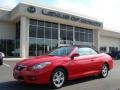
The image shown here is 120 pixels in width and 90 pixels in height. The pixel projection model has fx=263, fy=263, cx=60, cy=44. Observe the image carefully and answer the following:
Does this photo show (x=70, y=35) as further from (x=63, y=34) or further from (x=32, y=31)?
(x=32, y=31)

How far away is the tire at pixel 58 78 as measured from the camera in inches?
338

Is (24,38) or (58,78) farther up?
(24,38)

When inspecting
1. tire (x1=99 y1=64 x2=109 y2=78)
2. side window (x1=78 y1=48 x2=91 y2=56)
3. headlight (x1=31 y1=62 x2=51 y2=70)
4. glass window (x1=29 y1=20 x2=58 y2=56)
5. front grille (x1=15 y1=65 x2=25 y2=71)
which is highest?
glass window (x1=29 y1=20 x2=58 y2=56)

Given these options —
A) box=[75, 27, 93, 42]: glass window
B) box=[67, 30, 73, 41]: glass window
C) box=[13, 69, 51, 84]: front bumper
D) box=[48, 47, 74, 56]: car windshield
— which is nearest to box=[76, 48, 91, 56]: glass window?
box=[48, 47, 74, 56]: car windshield

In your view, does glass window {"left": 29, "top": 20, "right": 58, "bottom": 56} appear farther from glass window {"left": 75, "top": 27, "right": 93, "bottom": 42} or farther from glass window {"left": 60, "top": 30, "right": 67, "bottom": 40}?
glass window {"left": 75, "top": 27, "right": 93, "bottom": 42}

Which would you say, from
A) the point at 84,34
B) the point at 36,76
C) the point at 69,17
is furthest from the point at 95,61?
the point at 84,34

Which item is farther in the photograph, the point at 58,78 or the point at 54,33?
the point at 54,33

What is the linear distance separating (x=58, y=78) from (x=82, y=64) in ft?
4.67

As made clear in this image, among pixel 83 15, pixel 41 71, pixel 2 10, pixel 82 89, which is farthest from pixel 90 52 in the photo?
pixel 83 15

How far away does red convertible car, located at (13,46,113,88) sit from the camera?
27.0 feet

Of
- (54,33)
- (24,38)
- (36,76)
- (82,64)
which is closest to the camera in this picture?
(36,76)

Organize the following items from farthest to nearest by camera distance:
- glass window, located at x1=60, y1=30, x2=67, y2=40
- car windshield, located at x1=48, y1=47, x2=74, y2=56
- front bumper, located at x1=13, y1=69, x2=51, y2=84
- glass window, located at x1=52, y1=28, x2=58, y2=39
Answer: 1. glass window, located at x1=60, y1=30, x2=67, y2=40
2. glass window, located at x1=52, y1=28, x2=58, y2=39
3. car windshield, located at x1=48, y1=47, x2=74, y2=56
4. front bumper, located at x1=13, y1=69, x2=51, y2=84

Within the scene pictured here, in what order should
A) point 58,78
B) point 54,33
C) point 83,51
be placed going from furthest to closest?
1. point 54,33
2. point 83,51
3. point 58,78

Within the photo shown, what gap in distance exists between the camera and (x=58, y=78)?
877cm
